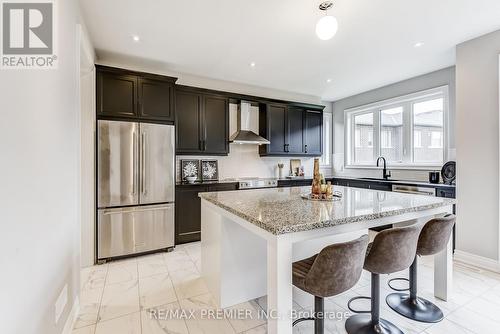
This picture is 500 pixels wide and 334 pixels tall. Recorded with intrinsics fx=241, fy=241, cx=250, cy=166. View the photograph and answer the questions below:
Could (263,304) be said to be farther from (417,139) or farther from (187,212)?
(417,139)

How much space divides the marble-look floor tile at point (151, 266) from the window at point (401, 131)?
4.51 meters

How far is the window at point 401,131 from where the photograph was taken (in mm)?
4152

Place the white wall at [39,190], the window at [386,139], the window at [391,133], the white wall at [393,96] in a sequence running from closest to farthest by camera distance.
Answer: the white wall at [39,190]
the white wall at [393,96]
the window at [391,133]
the window at [386,139]

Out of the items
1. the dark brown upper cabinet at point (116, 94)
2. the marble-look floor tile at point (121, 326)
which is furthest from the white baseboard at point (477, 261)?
the dark brown upper cabinet at point (116, 94)

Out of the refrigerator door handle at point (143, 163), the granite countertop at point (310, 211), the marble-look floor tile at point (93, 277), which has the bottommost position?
the marble-look floor tile at point (93, 277)

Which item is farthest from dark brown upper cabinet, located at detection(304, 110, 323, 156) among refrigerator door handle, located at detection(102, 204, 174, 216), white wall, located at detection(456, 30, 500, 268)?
refrigerator door handle, located at detection(102, 204, 174, 216)

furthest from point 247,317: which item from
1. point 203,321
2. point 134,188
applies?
point 134,188

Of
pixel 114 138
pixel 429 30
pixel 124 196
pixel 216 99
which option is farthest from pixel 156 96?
pixel 429 30

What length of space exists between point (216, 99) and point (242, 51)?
1122mm

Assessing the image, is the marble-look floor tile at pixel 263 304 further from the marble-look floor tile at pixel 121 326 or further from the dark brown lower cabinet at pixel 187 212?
the dark brown lower cabinet at pixel 187 212

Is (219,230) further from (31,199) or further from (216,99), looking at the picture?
(216,99)

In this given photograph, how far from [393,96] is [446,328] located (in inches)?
162

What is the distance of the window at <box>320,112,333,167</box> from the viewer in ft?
19.8

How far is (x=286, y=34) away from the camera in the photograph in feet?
9.33
